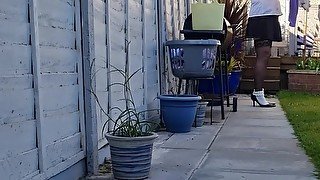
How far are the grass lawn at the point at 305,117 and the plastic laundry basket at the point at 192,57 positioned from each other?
855 mm

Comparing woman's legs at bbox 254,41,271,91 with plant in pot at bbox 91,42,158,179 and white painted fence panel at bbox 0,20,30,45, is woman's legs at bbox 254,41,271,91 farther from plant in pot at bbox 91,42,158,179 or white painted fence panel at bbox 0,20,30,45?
white painted fence panel at bbox 0,20,30,45

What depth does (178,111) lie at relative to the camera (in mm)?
3684

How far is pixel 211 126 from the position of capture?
4156 mm

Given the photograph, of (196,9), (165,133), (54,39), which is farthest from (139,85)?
(54,39)

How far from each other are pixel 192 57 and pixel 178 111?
512 millimetres

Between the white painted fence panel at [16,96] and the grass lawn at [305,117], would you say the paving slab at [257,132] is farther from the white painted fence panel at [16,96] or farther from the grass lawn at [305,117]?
the white painted fence panel at [16,96]

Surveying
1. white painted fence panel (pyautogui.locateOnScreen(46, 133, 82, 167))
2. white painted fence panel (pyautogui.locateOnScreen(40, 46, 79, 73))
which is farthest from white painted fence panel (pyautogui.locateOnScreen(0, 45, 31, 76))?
white painted fence panel (pyautogui.locateOnScreen(46, 133, 82, 167))

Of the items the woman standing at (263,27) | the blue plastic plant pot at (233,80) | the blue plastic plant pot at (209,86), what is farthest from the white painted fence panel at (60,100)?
the blue plastic plant pot at (233,80)

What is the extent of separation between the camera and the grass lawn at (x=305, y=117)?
3.19 meters

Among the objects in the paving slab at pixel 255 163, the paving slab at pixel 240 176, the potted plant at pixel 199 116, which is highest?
the potted plant at pixel 199 116

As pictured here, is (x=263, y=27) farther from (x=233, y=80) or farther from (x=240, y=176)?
(x=240, y=176)

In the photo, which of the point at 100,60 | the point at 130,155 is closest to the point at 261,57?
the point at 100,60

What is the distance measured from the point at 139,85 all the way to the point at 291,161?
1.22 meters

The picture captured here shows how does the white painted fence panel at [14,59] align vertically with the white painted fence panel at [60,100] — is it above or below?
above
